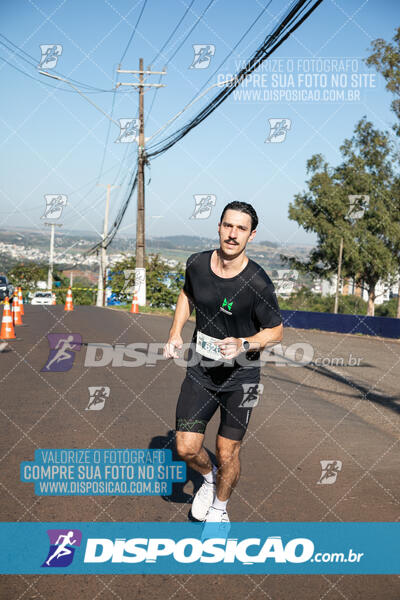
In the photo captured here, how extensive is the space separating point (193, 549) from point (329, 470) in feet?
7.22

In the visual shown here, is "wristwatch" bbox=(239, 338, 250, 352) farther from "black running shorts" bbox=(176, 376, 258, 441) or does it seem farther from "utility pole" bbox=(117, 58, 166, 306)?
"utility pole" bbox=(117, 58, 166, 306)

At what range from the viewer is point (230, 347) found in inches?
148

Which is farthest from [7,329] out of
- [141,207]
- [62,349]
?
[141,207]

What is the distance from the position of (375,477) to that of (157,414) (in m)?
2.93

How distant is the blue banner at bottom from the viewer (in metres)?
3.69

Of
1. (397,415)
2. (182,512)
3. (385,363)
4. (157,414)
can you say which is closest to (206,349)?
(182,512)

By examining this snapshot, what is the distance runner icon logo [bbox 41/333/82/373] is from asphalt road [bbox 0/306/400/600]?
168 mm

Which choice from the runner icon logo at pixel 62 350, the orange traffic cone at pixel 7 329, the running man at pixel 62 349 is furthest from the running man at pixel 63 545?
the orange traffic cone at pixel 7 329

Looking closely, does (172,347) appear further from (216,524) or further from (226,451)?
(216,524)

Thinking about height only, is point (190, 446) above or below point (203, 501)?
above

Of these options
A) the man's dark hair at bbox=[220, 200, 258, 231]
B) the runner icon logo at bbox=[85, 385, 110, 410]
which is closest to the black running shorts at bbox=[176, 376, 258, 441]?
the man's dark hair at bbox=[220, 200, 258, 231]

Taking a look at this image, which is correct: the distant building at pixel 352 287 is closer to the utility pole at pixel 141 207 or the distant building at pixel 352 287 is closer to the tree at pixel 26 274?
the utility pole at pixel 141 207

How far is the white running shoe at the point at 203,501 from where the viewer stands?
14.1 feet

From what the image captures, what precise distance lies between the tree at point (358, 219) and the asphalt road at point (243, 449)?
34.9 metres
